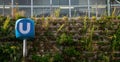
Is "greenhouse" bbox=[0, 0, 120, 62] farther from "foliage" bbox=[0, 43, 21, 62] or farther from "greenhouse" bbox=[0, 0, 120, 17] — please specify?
"greenhouse" bbox=[0, 0, 120, 17]

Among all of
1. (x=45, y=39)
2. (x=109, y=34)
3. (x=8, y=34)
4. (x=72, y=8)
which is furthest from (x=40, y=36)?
(x=72, y=8)

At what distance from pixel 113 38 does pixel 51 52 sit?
1.59m

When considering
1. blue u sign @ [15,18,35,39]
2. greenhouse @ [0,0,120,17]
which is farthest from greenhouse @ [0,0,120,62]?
greenhouse @ [0,0,120,17]

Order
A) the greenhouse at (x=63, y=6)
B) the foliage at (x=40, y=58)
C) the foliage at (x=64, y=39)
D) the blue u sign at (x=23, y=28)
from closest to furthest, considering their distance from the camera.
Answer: the blue u sign at (x=23, y=28) < the foliage at (x=40, y=58) < the foliage at (x=64, y=39) < the greenhouse at (x=63, y=6)

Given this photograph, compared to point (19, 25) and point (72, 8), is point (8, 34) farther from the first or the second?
point (72, 8)

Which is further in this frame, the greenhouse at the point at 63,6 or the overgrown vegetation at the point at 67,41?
the greenhouse at the point at 63,6

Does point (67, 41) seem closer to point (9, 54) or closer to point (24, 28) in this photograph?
point (24, 28)

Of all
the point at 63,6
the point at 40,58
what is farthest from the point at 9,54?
the point at 63,6

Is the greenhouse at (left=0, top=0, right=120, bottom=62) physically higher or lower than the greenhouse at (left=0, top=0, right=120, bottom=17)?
lower

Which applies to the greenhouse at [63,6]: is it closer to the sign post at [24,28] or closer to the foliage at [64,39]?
the foliage at [64,39]

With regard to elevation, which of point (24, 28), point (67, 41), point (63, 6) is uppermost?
point (63, 6)

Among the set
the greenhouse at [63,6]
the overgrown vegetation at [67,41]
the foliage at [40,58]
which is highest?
the greenhouse at [63,6]

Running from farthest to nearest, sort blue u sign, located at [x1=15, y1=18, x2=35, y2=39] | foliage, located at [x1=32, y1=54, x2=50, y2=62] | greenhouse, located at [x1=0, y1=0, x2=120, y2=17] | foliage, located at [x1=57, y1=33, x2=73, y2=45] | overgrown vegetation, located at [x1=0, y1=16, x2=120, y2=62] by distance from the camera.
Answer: greenhouse, located at [x1=0, y1=0, x2=120, y2=17], foliage, located at [x1=57, y1=33, x2=73, y2=45], overgrown vegetation, located at [x1=0, y1=16, x2=120, y2=62], foliage, located at [x1=32, y1=54, x2=50, y2=62], blue u sign, located at [x1=15, y1=18, x2=35, y2=39]

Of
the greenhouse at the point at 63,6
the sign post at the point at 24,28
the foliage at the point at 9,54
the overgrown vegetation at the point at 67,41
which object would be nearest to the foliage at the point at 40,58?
the overgrown vegetation at the point at 67,41
